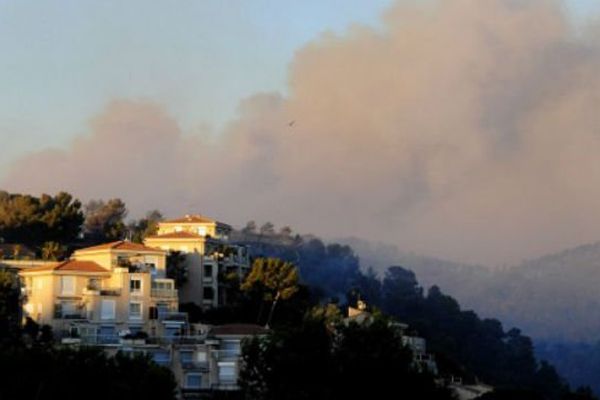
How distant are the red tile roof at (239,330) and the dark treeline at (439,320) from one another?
13471 mm

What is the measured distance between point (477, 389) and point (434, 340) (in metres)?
20.1

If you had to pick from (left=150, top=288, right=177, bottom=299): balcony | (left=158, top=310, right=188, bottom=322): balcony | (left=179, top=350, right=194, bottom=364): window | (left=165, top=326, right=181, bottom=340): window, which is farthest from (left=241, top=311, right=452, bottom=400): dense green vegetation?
(left=150, top=288, right=177, bottom=299): balcony

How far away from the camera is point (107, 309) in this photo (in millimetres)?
76750

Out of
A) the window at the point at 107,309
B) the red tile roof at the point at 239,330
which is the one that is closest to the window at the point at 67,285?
the window at the point at 107,309

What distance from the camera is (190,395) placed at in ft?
237

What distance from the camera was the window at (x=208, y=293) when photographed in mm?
85312

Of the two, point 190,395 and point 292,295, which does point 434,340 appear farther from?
point 190,395

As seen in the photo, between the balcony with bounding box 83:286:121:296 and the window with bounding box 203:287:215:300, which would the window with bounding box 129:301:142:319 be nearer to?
the balcony with bounding box 83:286:121:296

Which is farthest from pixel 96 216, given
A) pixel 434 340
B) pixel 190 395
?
pixel 190 395

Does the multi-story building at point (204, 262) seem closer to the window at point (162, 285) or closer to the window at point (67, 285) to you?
the window at point (162, 285)

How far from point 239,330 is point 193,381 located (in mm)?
3767

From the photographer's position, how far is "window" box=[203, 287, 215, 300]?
85312 mm

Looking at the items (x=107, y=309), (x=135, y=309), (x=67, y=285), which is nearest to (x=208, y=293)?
(x=135, y=309)

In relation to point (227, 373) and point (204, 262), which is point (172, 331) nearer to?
point (227, 373)
